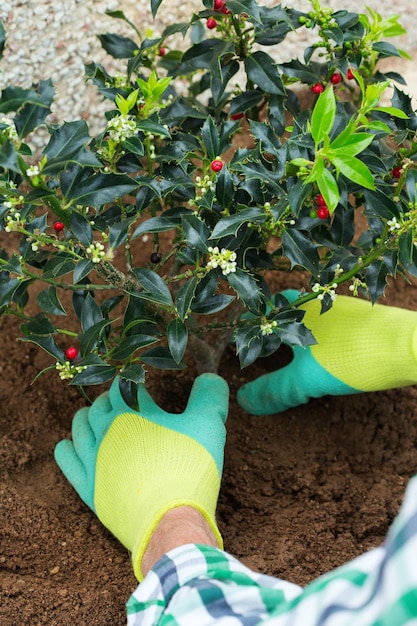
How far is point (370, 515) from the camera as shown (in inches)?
55.5

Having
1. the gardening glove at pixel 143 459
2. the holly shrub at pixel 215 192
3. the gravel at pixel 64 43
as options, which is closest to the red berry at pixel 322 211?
the holly shrub at pixel 215 192

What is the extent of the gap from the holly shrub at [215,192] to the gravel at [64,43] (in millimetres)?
686

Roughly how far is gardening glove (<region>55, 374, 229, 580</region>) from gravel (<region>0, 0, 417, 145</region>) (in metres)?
1.02

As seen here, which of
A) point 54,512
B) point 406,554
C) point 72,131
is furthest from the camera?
point 54,512

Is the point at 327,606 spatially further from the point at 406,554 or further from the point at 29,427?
the point at 29,427

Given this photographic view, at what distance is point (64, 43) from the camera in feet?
6.83

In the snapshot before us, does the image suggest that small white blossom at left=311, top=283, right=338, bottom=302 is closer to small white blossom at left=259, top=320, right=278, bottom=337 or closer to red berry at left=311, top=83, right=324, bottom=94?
small white blossom at left=259, top=320, right=278, bottom=337

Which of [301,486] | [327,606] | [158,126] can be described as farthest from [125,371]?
[327,606]

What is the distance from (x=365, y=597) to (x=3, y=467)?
3.46 feet

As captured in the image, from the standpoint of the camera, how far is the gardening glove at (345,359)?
1.40 m

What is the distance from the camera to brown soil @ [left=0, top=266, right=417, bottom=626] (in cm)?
129

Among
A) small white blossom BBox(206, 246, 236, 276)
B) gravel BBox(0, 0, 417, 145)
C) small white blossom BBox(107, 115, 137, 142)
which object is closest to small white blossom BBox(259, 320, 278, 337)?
small white blossom BBox(206, 246, 236, 276)

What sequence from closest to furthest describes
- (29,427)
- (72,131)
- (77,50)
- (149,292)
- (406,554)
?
(406,554), (72,131), (149,292), (29,427), (77,50)

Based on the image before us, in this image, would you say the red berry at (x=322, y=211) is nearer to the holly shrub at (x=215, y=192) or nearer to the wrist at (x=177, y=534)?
the holly shrub at (x=215, y=192)
